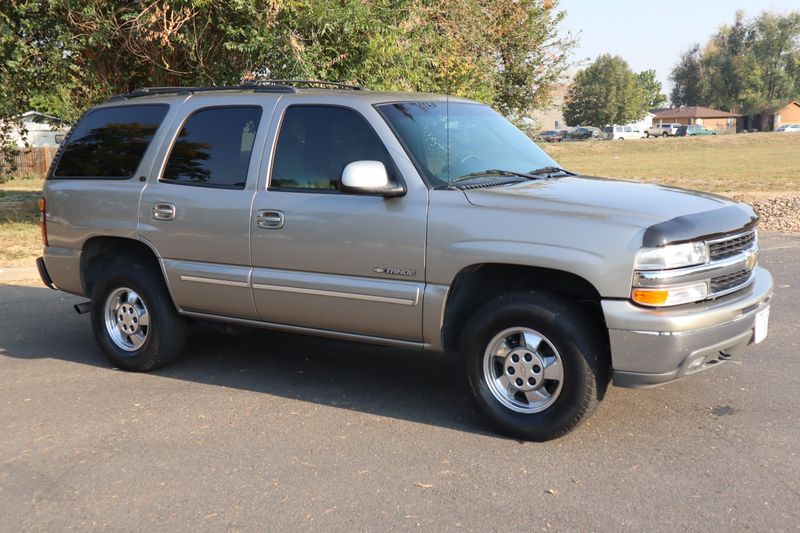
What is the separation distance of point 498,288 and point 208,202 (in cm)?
208

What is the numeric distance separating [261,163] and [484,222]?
1689 mm

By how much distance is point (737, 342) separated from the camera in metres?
4.68

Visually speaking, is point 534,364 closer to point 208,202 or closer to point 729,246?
point 729,246

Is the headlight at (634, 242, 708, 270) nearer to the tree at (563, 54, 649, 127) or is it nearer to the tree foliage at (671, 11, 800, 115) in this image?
the tree at (563, 54, 649, 127)

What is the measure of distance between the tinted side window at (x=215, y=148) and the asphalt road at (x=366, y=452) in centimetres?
145

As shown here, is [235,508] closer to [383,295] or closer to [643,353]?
[383,295]

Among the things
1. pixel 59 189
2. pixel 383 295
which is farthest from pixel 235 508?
pixel 59 189

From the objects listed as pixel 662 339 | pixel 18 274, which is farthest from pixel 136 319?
pixel 18 274

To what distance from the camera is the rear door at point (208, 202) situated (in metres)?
5.66

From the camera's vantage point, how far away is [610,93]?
334 feet

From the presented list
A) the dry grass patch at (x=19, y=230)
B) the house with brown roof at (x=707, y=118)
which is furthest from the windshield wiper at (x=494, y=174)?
the house with brown roof at (x=707, y=118)

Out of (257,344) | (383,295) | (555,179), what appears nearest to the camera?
(383,295)

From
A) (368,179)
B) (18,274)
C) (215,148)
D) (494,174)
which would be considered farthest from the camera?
(18,274)

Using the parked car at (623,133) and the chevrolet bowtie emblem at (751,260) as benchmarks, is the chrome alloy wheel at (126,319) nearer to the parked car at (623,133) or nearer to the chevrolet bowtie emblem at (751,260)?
the chevrolet bowtie emblem at (751,260)
